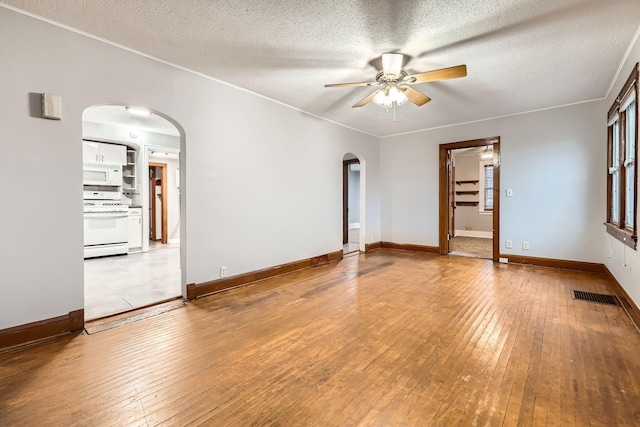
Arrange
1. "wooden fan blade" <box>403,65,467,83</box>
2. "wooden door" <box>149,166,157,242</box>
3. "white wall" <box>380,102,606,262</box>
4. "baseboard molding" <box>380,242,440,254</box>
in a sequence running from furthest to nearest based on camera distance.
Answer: "wooden door" <box>149,166,157,242</box>
"baseboard molding" <box>380,242,440,254</box>
"white wall" <box>380,102,606,262</box>
"wooden fan blade" <box>403,65,467,83</box>

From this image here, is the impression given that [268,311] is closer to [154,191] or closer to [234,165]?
[234,165]

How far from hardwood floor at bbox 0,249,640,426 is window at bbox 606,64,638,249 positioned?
940mm

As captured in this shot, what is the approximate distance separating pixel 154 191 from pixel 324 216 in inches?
228

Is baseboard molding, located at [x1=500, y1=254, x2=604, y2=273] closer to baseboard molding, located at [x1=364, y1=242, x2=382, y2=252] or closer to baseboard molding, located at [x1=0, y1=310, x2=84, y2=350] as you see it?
baseboard molding, located at [x1=364, y1=242, x2=382, y2=252]

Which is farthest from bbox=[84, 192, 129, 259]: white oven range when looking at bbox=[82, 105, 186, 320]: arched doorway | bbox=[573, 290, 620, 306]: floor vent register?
bbox=[573, 290, 620, 306]: floor vent register

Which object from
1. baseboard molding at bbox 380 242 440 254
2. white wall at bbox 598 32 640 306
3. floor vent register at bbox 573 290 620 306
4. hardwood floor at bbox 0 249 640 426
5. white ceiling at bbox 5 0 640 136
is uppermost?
white ceiling at bbox 5 0 640 136

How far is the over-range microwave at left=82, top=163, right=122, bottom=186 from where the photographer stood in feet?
19.7

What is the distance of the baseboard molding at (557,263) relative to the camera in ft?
14.7

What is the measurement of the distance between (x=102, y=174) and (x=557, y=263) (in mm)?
8583

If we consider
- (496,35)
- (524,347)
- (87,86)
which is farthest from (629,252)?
(87,86)

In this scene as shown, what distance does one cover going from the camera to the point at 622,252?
3332 millimetres

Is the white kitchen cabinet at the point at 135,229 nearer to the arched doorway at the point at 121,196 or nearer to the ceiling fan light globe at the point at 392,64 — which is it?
the arched doorway at the point at 121,196

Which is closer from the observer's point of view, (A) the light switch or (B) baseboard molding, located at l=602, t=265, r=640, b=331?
(A) the light switch

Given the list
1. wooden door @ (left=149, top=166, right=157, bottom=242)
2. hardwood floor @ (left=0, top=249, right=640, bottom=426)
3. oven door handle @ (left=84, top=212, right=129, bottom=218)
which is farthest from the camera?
wooden door @ (left=149, top=166, right=157, bottom=242)
